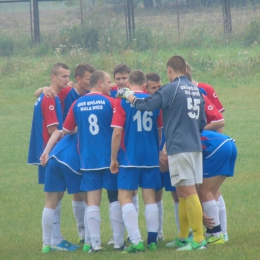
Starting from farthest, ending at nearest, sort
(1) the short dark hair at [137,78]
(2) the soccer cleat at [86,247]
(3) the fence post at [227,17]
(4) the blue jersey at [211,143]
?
(3) the fence post at [227,17], (2) the soccer cleat at [86,247], (4) the blue jersey at [211,143], (1) the short dark hair at [137,78]

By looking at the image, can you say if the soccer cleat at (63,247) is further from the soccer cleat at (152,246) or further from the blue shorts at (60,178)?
the soccer cleat at (152,246)

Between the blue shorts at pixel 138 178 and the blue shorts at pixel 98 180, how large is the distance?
16 centimetres

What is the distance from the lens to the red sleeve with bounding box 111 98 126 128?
22.5 feet

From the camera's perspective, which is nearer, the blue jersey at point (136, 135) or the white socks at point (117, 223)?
the blue jersey at point (136, 135)

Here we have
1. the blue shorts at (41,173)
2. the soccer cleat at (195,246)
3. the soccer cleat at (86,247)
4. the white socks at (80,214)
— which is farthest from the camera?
the white socks at (80,214)

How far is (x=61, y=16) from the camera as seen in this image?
3192 cm

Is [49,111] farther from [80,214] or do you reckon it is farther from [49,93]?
[80,214]

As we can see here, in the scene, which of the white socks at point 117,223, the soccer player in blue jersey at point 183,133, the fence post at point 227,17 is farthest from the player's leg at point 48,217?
the fence post at point 227,17

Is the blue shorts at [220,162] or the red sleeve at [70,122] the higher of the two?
the red sleeve at [70,122]

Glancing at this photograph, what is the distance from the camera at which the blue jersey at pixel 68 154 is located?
7.14 metres

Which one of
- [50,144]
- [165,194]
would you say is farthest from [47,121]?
[165,194]

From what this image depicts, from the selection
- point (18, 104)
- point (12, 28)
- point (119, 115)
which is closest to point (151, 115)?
point (119, 115)

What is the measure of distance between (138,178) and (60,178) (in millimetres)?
863

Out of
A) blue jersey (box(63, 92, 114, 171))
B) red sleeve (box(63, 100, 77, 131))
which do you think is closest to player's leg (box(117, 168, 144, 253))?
blue jersey (box(63, 92, 114, 171))
